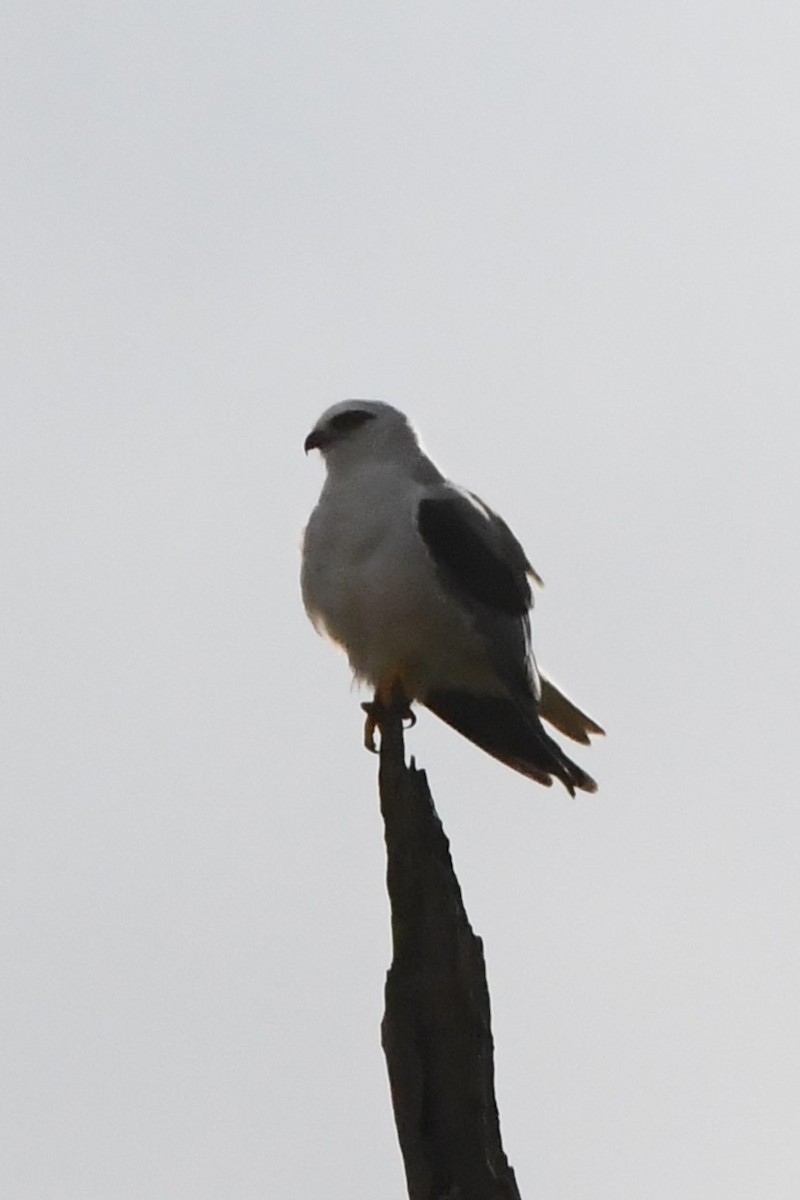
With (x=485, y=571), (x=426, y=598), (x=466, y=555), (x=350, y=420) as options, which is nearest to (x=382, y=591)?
(x=426, y=598)

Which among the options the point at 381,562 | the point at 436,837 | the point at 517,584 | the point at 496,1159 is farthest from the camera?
the point at 517,584

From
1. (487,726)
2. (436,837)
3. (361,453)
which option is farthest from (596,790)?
(436,837)

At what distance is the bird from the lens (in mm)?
8109

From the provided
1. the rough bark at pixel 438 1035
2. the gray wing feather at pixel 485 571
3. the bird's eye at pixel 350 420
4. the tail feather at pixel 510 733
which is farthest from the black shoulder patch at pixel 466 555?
the rough bark at pixel 438 1035

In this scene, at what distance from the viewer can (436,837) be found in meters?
6.06

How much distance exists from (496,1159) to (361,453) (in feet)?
13.1

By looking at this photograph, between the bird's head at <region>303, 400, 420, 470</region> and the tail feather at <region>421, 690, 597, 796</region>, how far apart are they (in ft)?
3.27

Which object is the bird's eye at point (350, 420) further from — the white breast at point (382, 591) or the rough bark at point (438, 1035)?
the rough bark at point (438, 1035)

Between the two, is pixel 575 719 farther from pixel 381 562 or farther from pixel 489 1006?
pixel 489 1006

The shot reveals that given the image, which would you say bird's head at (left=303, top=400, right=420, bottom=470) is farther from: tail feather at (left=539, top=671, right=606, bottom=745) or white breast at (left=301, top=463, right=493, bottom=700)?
tail feather at (left=539, top=671, right=606, bottom=745)

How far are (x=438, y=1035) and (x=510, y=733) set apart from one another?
10.4ft

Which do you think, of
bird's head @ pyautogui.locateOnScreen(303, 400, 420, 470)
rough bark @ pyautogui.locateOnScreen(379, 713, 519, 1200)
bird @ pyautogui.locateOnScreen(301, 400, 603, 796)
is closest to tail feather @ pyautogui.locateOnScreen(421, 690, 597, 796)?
bird @ pyautogui.locateOnScreen(301, 400, 603, 796)

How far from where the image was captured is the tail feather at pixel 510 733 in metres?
8.51

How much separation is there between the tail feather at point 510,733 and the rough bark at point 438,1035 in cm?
246
